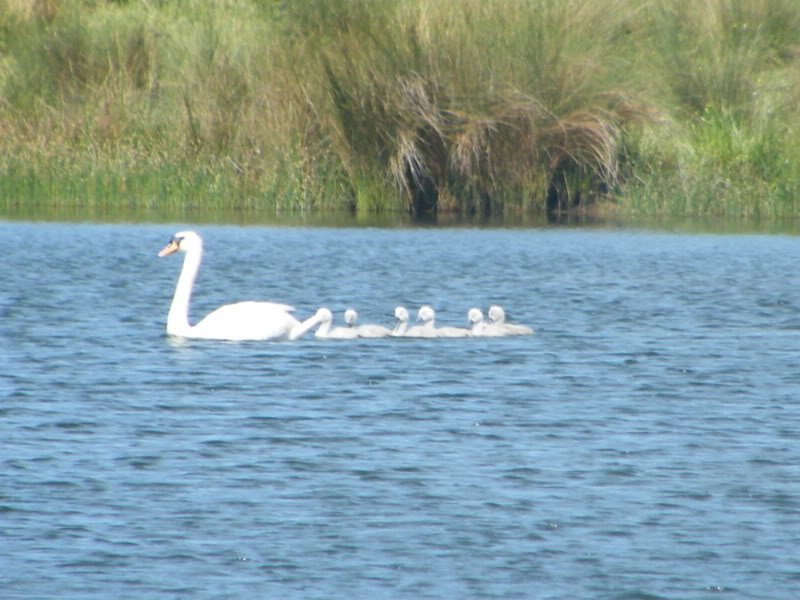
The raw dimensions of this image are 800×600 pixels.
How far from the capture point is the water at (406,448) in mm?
6770

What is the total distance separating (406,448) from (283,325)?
408 centimetres

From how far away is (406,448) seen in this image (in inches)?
357

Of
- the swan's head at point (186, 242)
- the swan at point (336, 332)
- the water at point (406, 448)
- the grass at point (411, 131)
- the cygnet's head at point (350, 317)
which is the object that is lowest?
the water at point (406, 448)

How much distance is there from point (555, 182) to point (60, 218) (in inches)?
291

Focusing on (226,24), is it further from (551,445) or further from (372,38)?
(551,445)

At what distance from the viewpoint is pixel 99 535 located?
715 centimetres

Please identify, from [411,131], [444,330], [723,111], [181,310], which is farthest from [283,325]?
[723,111]

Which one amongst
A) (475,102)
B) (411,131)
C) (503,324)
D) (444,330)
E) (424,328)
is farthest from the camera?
(475,102)

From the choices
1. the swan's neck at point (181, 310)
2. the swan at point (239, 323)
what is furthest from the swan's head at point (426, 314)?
the swan's neck at point (181, 310)

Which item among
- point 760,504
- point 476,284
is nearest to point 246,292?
point 476,284

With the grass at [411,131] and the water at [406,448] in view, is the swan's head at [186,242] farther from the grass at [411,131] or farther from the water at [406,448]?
the grass at [411,131]

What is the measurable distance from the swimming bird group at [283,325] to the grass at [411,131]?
11.1 metres

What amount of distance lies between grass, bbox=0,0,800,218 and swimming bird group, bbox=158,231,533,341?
36.4 ft

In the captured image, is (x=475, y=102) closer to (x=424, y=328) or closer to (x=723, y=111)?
(x=723, y=111)
